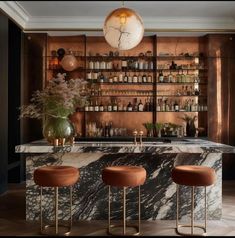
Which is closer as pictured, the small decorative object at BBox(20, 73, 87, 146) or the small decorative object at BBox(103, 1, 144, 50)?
the small decorative object at BBox(103, 1, 144, 50)

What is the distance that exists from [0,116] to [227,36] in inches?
179

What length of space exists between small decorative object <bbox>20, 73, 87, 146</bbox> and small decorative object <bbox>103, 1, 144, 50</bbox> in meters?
0.61

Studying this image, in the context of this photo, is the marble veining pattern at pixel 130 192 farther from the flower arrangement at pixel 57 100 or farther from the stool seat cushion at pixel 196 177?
the stool seat cushion at pixel 196 177

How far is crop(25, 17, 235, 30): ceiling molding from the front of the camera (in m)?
6.85

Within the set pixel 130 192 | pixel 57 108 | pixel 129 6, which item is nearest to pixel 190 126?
pixel 129 6

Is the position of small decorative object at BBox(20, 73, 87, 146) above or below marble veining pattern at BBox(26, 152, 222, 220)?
above

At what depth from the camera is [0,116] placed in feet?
18.0

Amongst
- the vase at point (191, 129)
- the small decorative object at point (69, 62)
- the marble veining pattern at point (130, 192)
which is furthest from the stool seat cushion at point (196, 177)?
the small decorative object at point (69, 62)

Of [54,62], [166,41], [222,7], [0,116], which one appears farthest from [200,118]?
[0,116]

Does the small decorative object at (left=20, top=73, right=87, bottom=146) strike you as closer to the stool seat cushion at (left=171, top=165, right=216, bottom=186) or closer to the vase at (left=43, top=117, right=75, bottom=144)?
the vase at (left=43, top=117, right=75, bottom=144)

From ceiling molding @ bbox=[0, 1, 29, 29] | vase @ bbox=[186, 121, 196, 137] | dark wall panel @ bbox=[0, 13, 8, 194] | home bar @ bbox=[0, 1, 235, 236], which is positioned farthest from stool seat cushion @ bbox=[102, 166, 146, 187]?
vase @ bbox=[186, 121, 196, 137]

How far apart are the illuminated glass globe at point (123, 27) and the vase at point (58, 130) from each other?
1075 mm

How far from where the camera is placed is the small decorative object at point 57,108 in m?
3.96

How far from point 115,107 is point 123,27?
353cm
